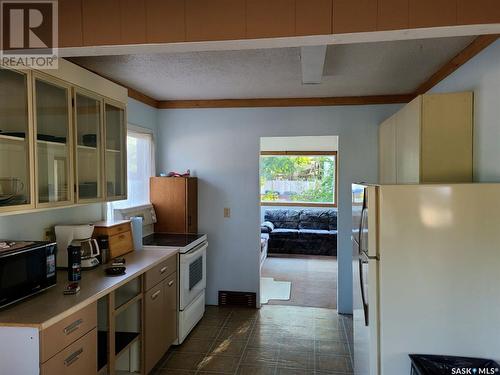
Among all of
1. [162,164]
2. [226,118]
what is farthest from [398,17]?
[162,164]

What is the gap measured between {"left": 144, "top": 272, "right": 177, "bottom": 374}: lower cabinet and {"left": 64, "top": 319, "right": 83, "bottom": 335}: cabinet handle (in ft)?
2.51

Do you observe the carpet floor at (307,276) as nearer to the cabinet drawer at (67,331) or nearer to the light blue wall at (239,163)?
the light blue wall at (239,163)

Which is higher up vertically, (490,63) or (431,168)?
(490,63)

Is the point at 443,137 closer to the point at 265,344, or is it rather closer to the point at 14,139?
the point at 265,344

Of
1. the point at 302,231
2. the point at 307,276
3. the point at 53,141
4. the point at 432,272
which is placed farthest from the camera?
the point at 302,231

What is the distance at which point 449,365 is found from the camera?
1.89m

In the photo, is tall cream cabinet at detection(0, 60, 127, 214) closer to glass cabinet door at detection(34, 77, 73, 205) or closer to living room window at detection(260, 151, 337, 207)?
glass cabinet door at detection(34, 77, 73, 205)

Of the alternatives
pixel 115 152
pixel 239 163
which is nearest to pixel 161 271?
pixel 115 152

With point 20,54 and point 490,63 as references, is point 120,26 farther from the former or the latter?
point 490,63

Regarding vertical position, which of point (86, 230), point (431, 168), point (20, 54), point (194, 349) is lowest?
point (194, 349)

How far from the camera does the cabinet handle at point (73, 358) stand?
1702 millimetres

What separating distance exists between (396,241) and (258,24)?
1.37m

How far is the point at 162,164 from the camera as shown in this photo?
4176 millimetres

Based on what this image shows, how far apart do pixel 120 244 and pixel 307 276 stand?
10.7 ft
